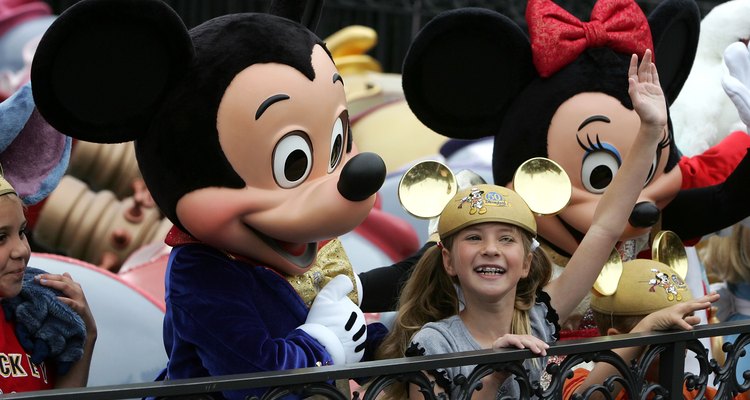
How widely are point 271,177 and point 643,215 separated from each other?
3.45 ft

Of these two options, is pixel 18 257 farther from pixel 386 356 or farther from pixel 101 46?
pixel 386 356

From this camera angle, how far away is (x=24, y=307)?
8.08 ft

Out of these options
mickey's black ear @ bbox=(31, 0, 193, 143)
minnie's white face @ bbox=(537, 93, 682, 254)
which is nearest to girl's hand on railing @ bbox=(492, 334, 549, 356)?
minnie's white face @ bbox=(537, 93, 682, 254)

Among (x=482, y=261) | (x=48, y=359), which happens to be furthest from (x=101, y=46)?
(x=482, y=261)

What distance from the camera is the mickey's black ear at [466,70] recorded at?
3.05 m

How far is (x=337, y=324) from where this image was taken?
2459mm

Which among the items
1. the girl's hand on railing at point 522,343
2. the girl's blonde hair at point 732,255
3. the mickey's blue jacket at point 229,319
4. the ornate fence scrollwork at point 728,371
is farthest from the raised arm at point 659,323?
the girl's blonde hair at point 732,255

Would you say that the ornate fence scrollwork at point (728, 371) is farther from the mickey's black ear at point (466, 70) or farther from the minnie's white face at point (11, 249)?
the minnie's white face at point (11, 249)

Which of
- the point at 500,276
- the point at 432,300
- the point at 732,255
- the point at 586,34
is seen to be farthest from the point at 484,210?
the point at 732,255

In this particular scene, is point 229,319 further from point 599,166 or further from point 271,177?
point 599,166

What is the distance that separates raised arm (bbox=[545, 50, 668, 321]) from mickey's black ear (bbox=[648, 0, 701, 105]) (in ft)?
1.86

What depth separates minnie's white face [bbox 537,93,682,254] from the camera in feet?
9.79

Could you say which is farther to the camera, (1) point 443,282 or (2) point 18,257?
(1) point 443,282

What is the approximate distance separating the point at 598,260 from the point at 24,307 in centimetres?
130
